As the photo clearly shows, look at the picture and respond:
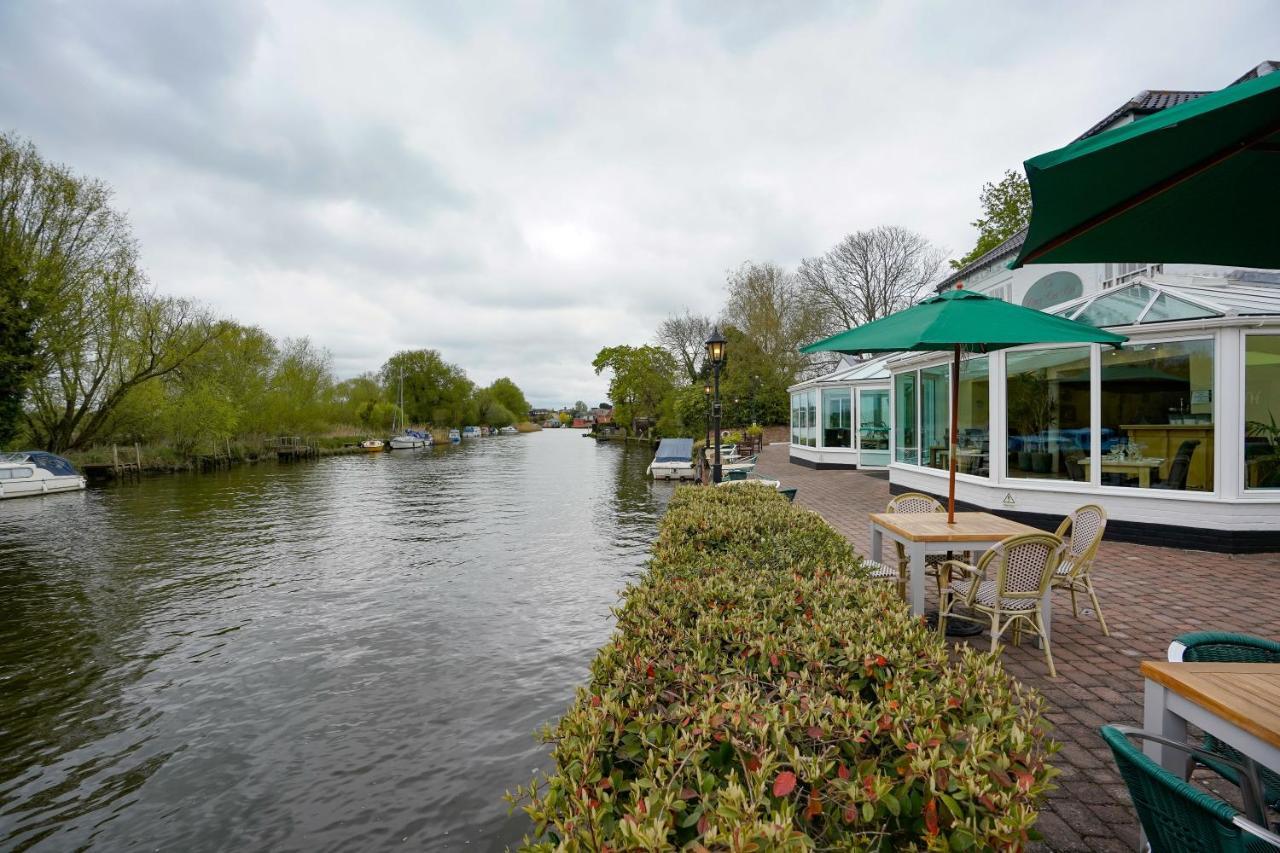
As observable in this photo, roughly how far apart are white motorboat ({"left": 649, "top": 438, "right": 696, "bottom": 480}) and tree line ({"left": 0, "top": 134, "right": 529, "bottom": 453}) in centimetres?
2206

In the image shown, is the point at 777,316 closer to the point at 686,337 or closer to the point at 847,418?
the point at 686,337

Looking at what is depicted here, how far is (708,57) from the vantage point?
37.8ft

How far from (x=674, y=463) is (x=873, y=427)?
7.72 meters

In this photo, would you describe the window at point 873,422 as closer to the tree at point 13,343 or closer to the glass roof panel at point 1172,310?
the glass roof panel at point 1172,310

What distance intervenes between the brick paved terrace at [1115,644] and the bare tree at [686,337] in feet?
131

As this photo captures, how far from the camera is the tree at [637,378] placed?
53469mm

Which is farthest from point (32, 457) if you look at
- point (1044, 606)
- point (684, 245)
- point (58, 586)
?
point (684, 245)

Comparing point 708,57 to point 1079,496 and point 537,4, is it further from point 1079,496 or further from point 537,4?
point 1079,496

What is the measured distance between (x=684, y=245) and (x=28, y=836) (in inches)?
1802

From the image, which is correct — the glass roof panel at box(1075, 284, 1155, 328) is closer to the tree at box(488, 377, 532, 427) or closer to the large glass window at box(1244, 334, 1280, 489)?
the large glass window at box(1244, 334, 1280, 489)

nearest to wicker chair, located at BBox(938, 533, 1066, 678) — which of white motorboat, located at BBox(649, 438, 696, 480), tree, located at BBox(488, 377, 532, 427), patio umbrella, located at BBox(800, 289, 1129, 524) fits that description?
patio umbrella, located at BBox(800, 289, 1129, 524)

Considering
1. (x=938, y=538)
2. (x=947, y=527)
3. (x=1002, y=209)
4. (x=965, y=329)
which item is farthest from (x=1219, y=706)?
(x=1002, y=209)

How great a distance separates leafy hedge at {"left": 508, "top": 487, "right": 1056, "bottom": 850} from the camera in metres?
1.50

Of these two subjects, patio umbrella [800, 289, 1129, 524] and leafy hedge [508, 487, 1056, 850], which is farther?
patio umbrella [800, 289, 1129, 524]
